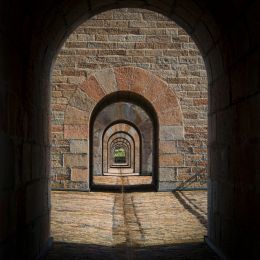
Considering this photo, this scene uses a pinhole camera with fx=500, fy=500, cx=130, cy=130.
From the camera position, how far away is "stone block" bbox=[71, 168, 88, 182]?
34.3ft

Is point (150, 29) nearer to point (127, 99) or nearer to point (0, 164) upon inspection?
point (127, 99)

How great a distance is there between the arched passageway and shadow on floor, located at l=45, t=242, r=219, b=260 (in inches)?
6.6

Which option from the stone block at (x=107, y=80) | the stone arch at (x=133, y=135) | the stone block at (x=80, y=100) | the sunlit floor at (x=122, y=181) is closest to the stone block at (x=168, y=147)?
the stone block at (x=107, y=80)

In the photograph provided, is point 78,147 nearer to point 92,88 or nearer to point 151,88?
point 92,88

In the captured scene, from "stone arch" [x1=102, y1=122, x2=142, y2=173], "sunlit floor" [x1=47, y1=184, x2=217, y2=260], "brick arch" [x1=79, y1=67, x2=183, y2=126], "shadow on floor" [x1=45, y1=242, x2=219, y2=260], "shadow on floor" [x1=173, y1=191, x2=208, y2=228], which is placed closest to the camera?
"shadow on floor" [x1=45, y1=242, x2=219, y2=260]

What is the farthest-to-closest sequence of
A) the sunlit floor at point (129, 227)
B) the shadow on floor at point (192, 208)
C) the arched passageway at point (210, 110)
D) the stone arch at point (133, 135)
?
the stone arch at point (133, 135)
the shadow on floor at point (192, 208)
the sunlit floor at point (129, 227)
the arched passageway at point (210, 110)

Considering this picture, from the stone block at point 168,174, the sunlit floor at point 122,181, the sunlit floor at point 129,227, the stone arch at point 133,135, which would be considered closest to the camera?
the sunlit floor at point 129,227

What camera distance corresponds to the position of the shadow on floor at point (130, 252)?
458 centimetres

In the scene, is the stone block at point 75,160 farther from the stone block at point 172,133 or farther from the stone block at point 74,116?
the stone block at point 172,133

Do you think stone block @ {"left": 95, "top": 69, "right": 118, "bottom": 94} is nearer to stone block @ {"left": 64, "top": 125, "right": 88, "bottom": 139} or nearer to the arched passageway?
stone block @ {"left": 64, "top": 125, "right": 88, "bottom": 139}

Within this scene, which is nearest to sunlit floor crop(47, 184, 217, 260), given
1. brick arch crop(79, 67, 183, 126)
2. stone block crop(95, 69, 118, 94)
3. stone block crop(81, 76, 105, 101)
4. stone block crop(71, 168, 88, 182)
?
stone block crop(71, 168, 88, 182)

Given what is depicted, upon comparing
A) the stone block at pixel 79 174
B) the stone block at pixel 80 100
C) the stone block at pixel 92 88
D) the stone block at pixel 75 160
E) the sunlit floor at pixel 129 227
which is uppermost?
the stone block at pixel 92 88

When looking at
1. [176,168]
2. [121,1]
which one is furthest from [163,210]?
[121,1]

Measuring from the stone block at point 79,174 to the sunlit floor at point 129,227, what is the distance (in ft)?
2.15
